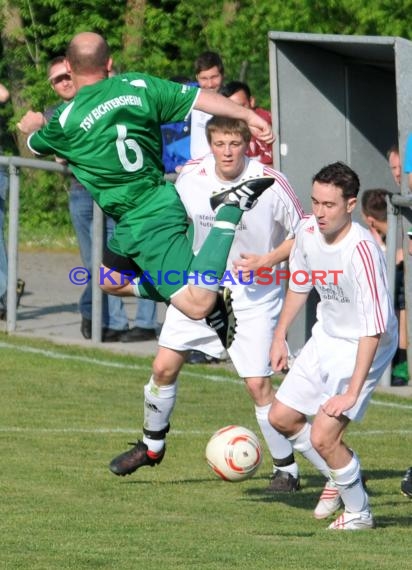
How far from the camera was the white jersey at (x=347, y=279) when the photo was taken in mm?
8414

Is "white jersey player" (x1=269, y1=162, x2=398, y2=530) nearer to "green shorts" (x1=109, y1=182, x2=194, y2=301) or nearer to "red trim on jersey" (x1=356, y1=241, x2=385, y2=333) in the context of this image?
"red trim on jersey" (x1=356, y1=241, x2=385, y2=333)

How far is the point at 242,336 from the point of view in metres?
10.1

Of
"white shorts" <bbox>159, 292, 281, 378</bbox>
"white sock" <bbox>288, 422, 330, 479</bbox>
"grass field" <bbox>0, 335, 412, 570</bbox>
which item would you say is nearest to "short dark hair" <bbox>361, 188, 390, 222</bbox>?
"grass field" <bbox>0, 335, 412, 570</bbox>

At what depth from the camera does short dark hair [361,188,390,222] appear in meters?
13.6

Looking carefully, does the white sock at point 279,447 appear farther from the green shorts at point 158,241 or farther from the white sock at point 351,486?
the white sock at point 351,486

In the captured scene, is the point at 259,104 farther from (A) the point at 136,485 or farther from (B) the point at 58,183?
(A) the point at 136,485

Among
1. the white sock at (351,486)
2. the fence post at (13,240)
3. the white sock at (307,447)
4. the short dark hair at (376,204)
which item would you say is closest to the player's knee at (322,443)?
the white sock at (351,486)

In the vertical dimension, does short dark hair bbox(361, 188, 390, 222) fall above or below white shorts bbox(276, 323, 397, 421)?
above

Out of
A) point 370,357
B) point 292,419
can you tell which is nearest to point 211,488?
point 292,419

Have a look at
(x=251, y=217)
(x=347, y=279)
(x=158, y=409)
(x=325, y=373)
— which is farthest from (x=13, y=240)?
(x=347, y=279)

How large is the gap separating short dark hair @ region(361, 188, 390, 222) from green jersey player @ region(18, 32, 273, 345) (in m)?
4.32

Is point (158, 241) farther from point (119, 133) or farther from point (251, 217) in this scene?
point (251, 217)

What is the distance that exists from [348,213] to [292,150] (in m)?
5.99

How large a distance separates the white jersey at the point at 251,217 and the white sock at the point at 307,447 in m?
1.21
